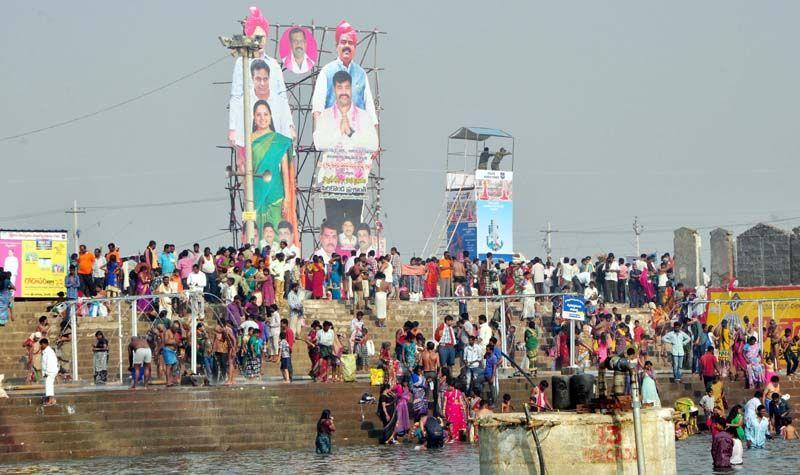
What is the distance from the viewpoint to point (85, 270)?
3453 cm

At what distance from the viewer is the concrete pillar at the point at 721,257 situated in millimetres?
45812

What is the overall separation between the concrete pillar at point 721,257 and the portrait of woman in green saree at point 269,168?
17.1 m

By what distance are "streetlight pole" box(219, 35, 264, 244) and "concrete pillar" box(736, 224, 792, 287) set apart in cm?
1530

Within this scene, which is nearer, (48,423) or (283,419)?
(48,423)

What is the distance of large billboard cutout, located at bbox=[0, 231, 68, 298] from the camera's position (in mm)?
35375

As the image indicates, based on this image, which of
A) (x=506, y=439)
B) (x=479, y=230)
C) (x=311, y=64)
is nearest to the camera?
(x=506, y=439)

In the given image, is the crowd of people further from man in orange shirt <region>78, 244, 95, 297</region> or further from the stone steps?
the stone steps

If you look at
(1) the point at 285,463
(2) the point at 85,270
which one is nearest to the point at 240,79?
(2) the point at 85,270

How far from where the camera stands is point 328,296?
3803cm

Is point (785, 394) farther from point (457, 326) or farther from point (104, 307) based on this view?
point (104, 307)

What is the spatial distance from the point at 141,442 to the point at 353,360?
16.7 ft

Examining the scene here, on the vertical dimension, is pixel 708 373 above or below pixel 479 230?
below

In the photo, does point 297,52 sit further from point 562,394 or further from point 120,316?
point 562,394

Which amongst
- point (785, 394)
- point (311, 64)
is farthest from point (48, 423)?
point (311, 64)
